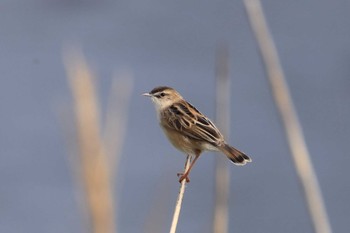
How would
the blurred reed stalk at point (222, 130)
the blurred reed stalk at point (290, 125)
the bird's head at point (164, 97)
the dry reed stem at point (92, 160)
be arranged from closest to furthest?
the dry reed stem at point (92, 160) → the blurred reed stalk at point (290, 125) → the blurred reed stalk at point (222, 130) → the bird's head at point (164, 97)

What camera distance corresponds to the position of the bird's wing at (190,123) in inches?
167

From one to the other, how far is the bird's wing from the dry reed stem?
1.79 m

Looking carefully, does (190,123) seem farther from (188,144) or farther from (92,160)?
(92,160)

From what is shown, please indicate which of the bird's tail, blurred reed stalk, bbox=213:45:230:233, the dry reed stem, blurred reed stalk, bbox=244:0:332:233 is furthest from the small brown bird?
the dry reed stem

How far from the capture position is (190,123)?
439cm

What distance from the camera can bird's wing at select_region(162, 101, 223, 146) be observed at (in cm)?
423

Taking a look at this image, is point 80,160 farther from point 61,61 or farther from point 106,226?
point 61,61

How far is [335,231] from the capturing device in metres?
6.53

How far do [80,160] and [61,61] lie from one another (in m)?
5.82

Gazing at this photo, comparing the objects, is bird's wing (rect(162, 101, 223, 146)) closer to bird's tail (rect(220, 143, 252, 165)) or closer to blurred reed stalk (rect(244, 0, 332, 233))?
bird's tail (rect(220, 143, 252, 165))

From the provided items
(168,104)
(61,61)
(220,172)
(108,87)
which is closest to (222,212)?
(220,172)

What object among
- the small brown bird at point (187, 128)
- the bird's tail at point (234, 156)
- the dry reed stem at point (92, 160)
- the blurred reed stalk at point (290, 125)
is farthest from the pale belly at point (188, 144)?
the dry reed stem at point (92, 160)

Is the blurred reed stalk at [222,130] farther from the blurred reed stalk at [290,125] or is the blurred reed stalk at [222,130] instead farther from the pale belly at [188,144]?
the pale belly at [188,144]

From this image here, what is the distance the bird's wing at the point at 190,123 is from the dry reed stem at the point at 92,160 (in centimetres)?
179
